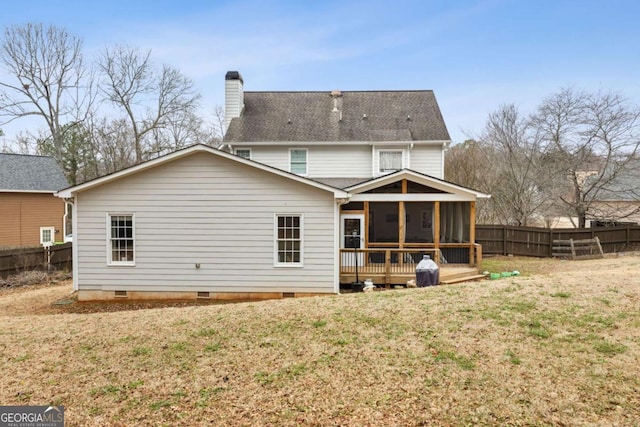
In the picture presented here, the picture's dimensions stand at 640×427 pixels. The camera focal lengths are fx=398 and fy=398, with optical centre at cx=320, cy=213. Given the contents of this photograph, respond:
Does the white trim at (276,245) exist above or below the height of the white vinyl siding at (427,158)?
below

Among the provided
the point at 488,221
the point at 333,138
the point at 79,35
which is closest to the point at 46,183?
the point at 79,35

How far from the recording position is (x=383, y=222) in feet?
53.5

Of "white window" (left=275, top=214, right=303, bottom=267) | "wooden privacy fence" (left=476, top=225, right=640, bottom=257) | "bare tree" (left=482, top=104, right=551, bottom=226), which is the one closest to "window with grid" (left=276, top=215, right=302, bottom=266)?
"white window" (left=275, top=214, right=303, bottom=267)

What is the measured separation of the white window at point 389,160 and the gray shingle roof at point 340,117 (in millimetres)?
580

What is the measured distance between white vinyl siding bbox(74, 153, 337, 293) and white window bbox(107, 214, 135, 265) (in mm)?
177

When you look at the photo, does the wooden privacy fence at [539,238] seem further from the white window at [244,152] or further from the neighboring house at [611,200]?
the white window at [244,152]

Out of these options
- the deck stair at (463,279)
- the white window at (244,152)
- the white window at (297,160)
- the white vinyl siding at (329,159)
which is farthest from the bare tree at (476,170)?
the white window at (244,152)

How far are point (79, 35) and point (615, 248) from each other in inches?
1585

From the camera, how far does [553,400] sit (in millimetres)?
4383

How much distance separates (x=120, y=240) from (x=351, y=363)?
8925 mm

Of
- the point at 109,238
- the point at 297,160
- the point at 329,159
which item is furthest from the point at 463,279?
the point at 109,238

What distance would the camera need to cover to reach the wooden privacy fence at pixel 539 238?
67.4 feet

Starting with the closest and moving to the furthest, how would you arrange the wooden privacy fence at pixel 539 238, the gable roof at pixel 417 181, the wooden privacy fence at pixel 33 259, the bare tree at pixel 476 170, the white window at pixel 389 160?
the gable roof at pixel 417 181 < the wooden privacy fence at pixel 33 259 < the white window at pixel 389 160 < the wooden privacy fence at pixel 539 238 < the bare tree at pixel 476 170

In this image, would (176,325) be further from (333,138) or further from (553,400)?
(333,138)
